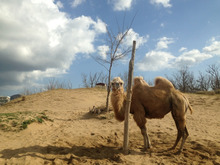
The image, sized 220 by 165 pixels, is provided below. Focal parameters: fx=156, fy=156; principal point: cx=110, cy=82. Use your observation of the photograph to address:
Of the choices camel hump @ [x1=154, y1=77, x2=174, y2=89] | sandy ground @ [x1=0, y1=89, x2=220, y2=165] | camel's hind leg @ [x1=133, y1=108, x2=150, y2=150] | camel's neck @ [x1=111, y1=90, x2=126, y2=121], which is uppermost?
camel hump @ [x1=154, y1=77, x2=174, y2=89]

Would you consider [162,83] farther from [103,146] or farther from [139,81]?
[103,146]

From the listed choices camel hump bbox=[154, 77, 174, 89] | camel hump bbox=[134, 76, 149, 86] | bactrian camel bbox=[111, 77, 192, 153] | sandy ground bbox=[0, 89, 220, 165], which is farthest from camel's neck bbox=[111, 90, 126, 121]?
camel hump bbox=[154, 77, 174, 89]

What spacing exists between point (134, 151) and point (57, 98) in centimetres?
1366

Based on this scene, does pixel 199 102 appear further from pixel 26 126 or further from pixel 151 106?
pixel 26 126

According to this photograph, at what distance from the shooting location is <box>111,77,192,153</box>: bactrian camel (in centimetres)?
532

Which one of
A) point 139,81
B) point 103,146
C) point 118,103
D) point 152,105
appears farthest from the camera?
point 139,81

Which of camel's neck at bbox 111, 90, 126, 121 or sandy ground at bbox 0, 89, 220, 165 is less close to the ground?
camel's neck at bbox 111, 90, 126, 121

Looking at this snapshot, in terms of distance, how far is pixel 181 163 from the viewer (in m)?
4.49

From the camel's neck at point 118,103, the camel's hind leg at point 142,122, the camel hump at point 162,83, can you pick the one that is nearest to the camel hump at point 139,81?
the camel hump at point 162,83

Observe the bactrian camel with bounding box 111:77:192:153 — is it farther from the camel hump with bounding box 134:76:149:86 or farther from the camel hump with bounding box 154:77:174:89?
the camel hump with bounding box 134:76:149:86

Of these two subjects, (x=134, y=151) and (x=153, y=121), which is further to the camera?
(x=153, y=121)

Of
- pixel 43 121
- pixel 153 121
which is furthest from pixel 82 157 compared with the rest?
pixel 153 121

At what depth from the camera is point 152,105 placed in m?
5.46

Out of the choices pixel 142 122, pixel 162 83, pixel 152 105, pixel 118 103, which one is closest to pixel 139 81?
pixel 162 83
